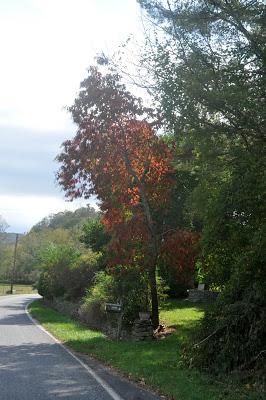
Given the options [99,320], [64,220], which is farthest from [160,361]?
[64,220]

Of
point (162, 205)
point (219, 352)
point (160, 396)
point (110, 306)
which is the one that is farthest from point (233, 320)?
point (162, 205)

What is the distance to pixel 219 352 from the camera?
456 inches

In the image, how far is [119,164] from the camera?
65.9ft

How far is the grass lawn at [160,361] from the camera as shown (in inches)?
387

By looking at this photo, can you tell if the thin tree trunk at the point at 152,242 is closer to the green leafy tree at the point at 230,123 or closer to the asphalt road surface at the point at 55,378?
the asphalt road surface at the point at 55,378

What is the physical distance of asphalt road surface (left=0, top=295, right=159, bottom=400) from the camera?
9.62 metres

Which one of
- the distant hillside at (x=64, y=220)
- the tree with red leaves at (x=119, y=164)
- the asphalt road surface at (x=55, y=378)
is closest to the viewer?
the asphalt road surface at (x=55, y=378)

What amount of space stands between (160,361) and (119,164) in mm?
8377

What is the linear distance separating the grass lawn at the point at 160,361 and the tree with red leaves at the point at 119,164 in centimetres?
280

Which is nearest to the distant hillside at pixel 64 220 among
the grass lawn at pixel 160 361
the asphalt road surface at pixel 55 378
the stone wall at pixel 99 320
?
the stone wall at pixel 99 320

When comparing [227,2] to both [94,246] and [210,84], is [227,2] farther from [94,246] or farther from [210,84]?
[94,246]

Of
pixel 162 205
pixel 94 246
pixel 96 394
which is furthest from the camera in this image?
pixel 94 246

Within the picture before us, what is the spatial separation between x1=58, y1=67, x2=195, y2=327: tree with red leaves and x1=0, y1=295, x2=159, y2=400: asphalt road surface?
4.76m

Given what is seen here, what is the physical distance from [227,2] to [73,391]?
28.9 feet
